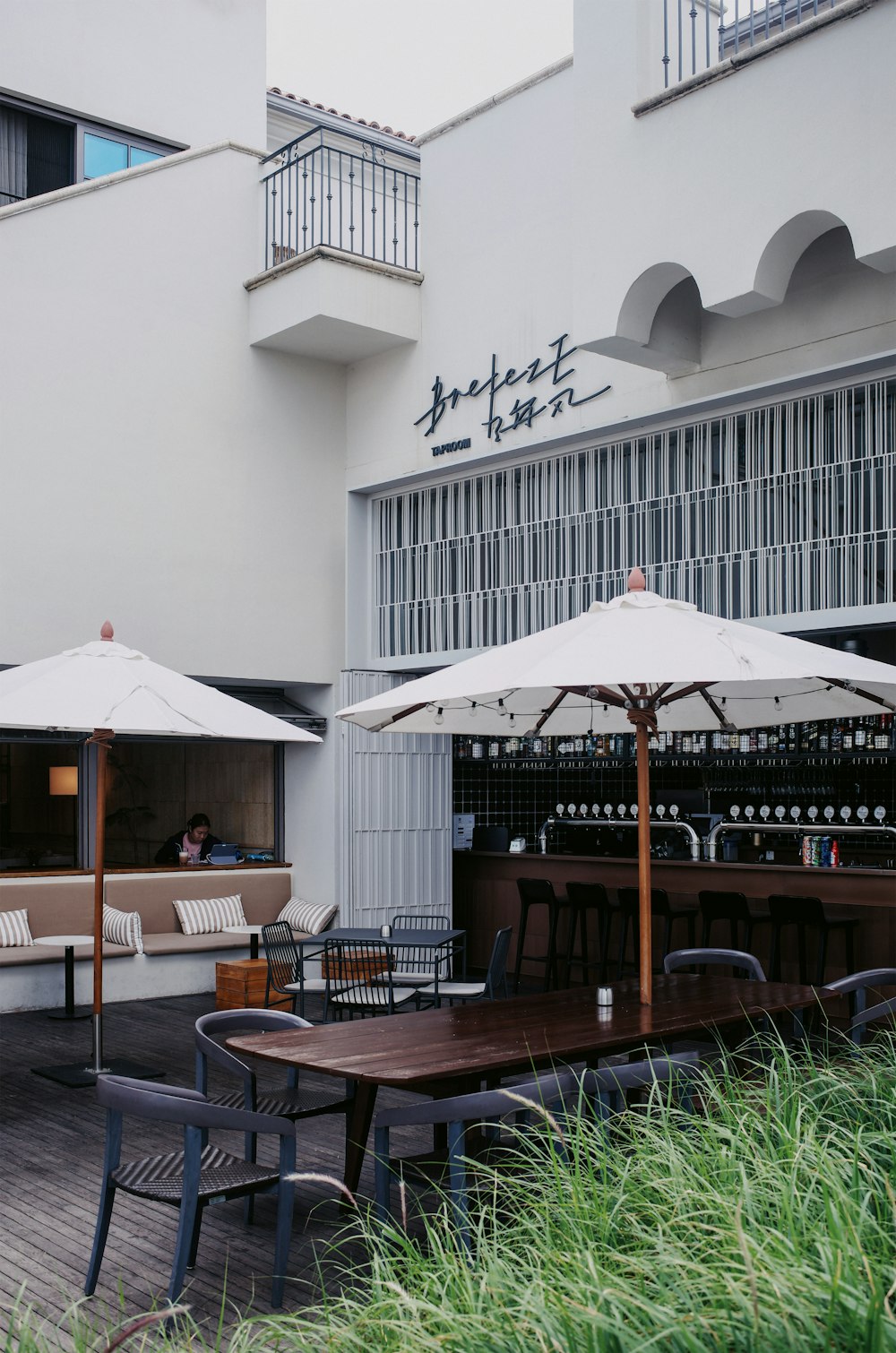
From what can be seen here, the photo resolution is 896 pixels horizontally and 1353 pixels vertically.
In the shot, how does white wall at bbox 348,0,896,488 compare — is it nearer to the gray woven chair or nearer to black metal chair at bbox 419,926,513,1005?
the gray woven chair

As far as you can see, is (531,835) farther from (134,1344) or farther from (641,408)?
(134,1344)

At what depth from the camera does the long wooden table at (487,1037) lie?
4.50 m

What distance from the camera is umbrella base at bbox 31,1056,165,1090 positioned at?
7.61 m

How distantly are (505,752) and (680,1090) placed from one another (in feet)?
26.5

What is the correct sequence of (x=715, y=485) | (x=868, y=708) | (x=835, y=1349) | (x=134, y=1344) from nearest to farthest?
(x=835, y=1349), (x=134, y=1344), (x=868, y=708), (x=715, y=485)

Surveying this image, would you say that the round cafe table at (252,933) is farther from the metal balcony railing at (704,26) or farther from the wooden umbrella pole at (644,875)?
the metal balcony railing at (704,26)

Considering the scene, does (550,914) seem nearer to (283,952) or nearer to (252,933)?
(252,933)

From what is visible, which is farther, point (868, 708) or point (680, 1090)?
point (868, 708)

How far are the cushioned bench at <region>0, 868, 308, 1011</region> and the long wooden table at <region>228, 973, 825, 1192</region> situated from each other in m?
5.58

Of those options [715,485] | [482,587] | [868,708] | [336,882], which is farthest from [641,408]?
[336,882]

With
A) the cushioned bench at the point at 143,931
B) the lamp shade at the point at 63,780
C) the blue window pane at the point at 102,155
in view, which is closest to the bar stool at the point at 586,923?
the cushioned bench at the point at 143,931

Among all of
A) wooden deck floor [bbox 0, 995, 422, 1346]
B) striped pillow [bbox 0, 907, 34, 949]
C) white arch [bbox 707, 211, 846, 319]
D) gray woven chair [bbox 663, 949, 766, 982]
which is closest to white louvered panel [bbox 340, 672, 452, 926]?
striped pillow [bbox 0, 907, 34, 949]

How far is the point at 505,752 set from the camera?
12.8m

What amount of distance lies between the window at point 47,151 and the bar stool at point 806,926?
9.27 metres
